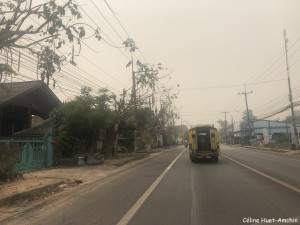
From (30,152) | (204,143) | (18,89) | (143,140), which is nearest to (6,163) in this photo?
(30,152)

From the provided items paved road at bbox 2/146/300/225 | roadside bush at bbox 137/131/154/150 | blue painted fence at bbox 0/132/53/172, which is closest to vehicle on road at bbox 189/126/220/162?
paved road at bbox 2/146/300/225

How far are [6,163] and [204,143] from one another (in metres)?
13.3

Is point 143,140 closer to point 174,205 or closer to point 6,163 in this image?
point 6,163

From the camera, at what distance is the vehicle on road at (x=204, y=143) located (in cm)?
1902

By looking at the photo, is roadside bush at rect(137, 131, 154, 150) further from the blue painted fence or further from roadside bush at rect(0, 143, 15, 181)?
roadside bush at rect(0, 143, 15, 181)

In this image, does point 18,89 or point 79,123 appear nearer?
point 79,123

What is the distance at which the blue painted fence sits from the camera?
11933mm

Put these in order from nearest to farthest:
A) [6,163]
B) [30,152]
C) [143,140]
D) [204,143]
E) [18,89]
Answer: [6,163] < [30,152] < [204,143] < [18,89] < [143,140]

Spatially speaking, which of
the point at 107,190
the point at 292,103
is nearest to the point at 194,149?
the point at 107,190

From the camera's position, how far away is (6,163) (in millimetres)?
10188

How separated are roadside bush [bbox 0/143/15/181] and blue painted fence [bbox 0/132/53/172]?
20 centimetres

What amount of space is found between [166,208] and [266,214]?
214 cm

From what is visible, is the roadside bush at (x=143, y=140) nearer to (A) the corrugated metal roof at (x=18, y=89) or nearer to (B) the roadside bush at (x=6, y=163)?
(A) the corrugated metal roof at (x=18, y=89)

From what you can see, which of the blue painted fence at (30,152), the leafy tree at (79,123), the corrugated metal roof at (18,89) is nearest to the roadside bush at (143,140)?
the corrugated metal roof at (18,89)
